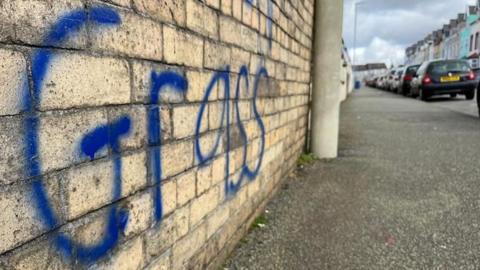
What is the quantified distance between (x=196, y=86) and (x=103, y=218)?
85 centimetres

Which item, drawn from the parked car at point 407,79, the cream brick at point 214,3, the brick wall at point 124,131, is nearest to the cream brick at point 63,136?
the brick wall at point 124,131

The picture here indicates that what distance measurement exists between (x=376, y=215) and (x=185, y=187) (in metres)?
2.00

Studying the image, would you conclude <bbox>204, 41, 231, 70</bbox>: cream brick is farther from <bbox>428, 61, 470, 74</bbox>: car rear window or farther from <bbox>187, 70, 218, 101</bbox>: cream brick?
<bbox>428, 61, 470, 74</bbox>: car rear window

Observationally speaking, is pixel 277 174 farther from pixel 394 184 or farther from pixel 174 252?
pixel 174 252

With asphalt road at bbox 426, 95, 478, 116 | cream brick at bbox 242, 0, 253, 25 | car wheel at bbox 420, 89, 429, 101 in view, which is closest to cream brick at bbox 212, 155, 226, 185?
cream brick at bbox 242, 0, 253, 25

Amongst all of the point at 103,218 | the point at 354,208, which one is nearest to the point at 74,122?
the point at 103,218

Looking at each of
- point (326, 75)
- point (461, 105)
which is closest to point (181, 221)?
point (326, 75)

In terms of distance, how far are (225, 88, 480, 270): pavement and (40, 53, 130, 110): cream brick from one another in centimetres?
146

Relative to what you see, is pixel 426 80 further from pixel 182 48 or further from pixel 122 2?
pixel 122 2

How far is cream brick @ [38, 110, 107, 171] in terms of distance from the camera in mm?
1132

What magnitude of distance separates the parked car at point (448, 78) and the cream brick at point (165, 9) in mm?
15027

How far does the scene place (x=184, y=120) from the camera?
1.88 m

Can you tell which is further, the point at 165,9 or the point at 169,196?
the point at 169,196

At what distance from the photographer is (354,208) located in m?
3.43
